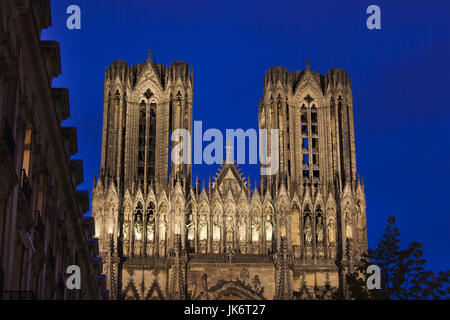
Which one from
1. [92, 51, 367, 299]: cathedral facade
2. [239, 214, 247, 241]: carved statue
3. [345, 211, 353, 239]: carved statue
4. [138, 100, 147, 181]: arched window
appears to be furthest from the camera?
[138, 100, 147, 181]: arched window

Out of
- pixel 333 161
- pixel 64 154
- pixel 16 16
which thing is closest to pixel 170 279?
pixel 333 161

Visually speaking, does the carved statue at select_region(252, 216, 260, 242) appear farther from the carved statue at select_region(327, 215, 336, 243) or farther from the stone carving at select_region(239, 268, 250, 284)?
the carved statue at select_region(327, 215, 336, 243)

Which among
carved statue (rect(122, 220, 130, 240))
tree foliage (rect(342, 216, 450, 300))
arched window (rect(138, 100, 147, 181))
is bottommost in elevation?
tree foliage (rect(342, 216, 450, 300))

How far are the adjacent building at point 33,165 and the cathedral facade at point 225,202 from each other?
30.6m

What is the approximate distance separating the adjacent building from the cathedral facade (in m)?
30.6

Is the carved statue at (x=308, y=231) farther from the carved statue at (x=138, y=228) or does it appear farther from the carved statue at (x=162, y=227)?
the carved statue at (x=138, y=228)

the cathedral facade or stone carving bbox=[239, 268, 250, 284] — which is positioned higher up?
the cathedral facade

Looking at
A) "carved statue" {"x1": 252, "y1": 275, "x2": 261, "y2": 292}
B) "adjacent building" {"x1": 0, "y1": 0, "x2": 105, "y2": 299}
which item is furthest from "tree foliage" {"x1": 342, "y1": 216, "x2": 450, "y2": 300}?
"carved statue" {"x1": 252, "y1": 275, "x2": 261, "y2": 292}

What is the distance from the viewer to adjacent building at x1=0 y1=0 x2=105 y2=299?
2473 centimetres

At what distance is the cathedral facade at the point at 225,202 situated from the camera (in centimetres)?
7181

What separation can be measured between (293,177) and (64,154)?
136 ft

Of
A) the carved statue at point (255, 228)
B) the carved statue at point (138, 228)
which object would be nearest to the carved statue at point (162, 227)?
the carved statue at point (138, 228)
